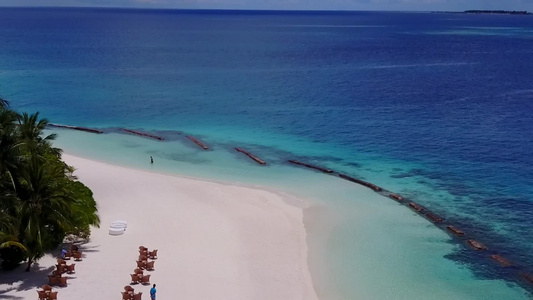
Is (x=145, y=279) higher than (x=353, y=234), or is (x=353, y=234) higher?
(x=353, y=234)

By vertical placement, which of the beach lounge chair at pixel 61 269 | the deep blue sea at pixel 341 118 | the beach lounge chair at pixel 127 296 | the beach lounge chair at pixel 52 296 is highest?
the deep blue sea at pixel 341 118

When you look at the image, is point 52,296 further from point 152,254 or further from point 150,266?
point 152,254

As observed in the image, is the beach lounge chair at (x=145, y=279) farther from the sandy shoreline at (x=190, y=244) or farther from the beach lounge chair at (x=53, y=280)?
the beach lounge chair at (x=53, y=280)

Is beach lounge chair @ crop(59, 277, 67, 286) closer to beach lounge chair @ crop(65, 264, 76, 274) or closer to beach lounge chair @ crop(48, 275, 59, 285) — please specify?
beach lounge chair @ crop(48, 275, 59, 285)

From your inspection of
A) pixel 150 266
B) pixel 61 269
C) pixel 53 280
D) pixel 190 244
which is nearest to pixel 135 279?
pixel 150 266

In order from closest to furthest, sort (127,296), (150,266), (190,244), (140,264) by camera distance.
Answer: (127,296) → (140,264) → (150,266) → (190,244)

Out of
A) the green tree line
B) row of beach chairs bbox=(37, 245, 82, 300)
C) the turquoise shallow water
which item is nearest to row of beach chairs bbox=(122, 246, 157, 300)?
row of beach chairs bbox=(37, 245, 82, 300)

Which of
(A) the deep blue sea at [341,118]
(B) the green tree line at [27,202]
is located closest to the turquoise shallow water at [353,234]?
(A) the deep blue sea at [341,118]
